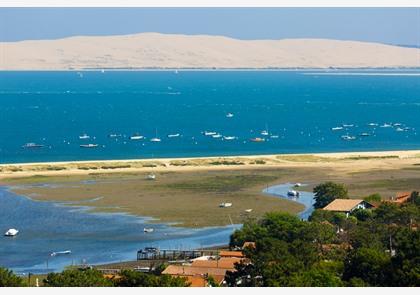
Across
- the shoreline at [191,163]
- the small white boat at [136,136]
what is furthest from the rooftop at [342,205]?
the small white boat at [136,136]

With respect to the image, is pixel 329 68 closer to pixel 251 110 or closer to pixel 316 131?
pixel 251 110

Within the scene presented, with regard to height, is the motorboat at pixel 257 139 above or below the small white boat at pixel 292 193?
above

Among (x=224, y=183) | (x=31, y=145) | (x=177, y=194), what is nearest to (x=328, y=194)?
(x=177, y=194)

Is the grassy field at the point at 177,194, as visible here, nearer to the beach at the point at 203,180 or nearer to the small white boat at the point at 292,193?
the beach at the point at 203,180

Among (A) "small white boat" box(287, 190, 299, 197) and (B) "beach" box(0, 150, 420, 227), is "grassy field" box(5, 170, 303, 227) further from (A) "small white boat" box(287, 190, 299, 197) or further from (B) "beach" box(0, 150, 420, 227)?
(A) "small white boat" box(287, 190, 299, 197)

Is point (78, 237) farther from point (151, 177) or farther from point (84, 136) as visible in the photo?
point (84, 136)

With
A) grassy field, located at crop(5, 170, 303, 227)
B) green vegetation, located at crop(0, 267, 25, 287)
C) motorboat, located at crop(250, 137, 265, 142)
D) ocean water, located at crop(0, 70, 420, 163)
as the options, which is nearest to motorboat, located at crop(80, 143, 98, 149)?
ocean water, located at crop(0, 70, 420, 163)
